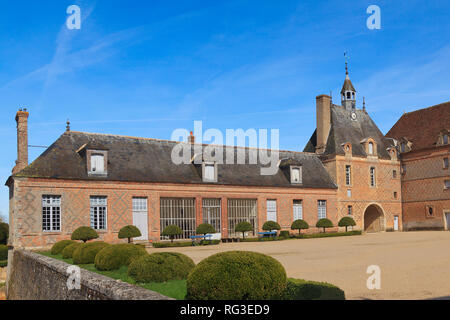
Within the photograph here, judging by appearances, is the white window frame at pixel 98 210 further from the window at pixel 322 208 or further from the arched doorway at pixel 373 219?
the arched doorway at pixel 373 219

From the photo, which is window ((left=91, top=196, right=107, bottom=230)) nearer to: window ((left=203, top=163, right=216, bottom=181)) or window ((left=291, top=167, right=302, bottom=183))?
window ((left=203, top=163, right=216, bottom=181))

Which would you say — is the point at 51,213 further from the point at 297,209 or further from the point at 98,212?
the point at 297,209

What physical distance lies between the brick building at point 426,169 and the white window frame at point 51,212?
96.6 ft

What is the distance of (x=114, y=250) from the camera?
40.9 feet

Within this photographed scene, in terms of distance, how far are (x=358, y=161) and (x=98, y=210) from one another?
2204 centimetres

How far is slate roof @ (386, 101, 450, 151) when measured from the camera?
38.5 m

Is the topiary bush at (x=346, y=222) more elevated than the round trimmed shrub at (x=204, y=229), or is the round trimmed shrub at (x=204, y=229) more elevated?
the round trimmed shrub at (x=204, y=229)

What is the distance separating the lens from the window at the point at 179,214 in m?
28.4

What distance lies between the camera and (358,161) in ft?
124

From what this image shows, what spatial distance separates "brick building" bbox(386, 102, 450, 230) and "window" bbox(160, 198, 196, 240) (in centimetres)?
2111

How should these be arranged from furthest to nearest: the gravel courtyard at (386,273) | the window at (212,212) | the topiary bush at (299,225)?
the topiary bush at (299,225), the window at (212,212), the gravel courtyard at (386,273)

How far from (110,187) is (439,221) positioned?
27.0 m

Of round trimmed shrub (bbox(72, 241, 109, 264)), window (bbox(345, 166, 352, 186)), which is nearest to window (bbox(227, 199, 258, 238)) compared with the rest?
window (bbox(345, 166, 352, 186))

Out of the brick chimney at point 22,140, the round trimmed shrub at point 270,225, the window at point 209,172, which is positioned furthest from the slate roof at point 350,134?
the brick chimney at point 22,140
